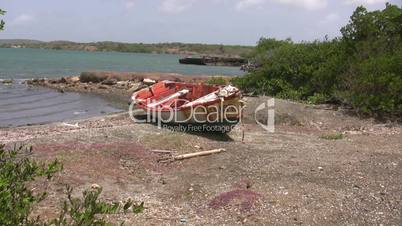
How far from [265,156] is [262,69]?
11477mm

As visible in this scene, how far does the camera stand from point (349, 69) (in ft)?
62.3

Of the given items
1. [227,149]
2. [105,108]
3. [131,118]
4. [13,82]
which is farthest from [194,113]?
[13,82]

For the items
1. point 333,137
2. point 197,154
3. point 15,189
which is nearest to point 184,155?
point 197,154

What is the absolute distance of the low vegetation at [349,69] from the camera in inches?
679

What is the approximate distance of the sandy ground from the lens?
7.93 metres

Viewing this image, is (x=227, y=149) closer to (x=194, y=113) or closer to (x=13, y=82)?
(x=194, y=113)

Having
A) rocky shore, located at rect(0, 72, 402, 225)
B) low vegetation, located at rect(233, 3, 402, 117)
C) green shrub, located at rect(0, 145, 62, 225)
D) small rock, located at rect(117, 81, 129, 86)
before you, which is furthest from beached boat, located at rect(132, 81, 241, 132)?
small rock, located at rect(117, 81, 129, 86)

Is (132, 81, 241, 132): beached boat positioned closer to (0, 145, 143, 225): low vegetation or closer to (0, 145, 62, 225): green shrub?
(0, 145, 62, 225): green shrub

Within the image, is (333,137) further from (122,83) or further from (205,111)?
(122,83)

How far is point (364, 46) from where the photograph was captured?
772 inches

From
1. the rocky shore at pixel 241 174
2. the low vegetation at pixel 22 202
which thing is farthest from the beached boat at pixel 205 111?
the low vegetation at pixel 22 202

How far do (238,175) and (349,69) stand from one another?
10.6 meters

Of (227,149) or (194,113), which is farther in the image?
(194,113)

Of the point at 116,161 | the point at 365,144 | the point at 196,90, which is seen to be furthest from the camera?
the point at 196,90
